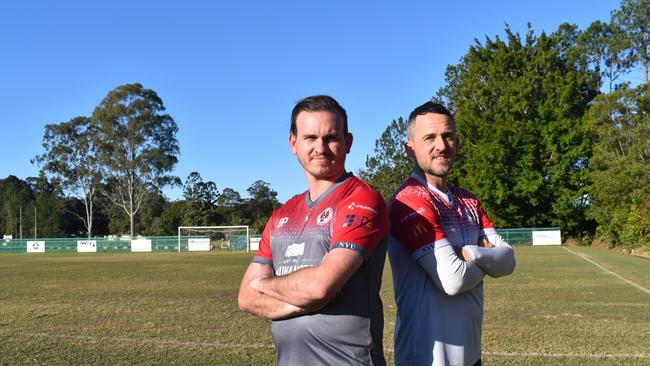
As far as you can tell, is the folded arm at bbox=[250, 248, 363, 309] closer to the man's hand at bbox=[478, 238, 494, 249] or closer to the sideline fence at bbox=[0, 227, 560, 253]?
the man's hand at bbox=[478, 238, 494, 249]

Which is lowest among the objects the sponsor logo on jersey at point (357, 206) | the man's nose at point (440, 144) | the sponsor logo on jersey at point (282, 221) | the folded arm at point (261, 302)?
the folded arm at point (261, 302)

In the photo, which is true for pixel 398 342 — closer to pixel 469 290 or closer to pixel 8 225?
pixel 469 290

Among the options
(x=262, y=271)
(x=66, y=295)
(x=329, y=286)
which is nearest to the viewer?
(x=329, y=286)

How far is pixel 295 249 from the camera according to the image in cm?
219

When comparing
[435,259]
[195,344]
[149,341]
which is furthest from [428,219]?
[149,341]

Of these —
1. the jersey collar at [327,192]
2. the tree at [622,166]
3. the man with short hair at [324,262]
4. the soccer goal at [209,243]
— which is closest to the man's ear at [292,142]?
the man with short hair at [324,262]

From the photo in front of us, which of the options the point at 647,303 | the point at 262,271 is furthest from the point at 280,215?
the point at 647,303

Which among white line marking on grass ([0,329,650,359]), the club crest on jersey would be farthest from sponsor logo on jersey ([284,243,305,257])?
white line marking on grass ([0,329,650,359])

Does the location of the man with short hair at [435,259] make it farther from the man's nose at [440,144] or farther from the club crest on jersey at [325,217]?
the club crest on jersey at [325,217]

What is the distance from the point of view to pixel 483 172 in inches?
1917

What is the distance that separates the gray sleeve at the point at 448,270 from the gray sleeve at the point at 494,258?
0.09m

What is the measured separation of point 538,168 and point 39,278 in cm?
4044

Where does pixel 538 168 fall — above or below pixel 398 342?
above

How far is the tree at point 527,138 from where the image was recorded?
48.0 metres
